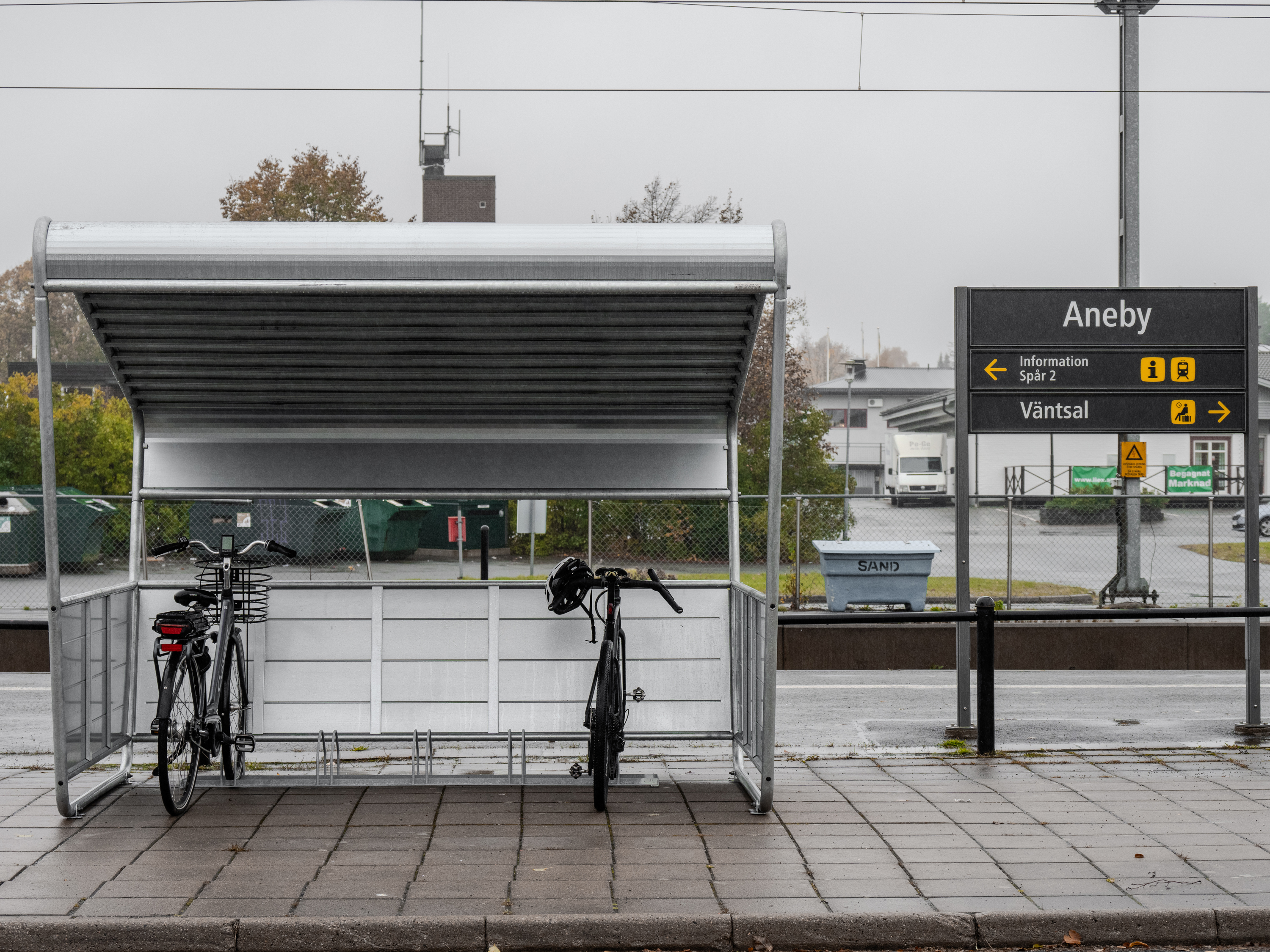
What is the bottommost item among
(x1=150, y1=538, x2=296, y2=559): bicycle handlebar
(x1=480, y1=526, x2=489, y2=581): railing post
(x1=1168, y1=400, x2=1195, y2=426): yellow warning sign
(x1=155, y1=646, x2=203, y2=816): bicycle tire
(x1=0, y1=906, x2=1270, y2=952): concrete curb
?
(x1=0, y1=906, x2=1270, y2=952): concrete curb

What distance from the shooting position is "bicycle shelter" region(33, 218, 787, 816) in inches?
219

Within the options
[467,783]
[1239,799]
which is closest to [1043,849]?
[1239,799]

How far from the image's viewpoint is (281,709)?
654 cm

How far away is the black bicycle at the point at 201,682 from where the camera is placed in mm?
5664

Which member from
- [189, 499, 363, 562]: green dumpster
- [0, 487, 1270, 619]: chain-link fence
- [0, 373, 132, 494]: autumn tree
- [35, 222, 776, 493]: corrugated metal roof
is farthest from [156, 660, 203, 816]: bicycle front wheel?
[0, 373, 132, 494]: autumn tree

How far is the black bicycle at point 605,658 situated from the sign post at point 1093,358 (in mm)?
2813

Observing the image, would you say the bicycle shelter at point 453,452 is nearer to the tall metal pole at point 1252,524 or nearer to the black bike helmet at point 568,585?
the black bike helmet at point 568,585

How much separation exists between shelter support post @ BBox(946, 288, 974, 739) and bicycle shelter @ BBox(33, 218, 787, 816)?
2118 mm

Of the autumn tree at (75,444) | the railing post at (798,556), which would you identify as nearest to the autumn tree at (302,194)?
the autumn tree at (75,444)

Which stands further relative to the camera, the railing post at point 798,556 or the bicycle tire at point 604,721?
the railing post at point 798,556

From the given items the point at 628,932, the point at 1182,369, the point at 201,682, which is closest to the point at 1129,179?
the point at 1182,369

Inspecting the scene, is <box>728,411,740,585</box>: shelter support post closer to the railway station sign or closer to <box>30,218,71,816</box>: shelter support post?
the railway station sign

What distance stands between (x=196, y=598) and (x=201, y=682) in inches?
16.4

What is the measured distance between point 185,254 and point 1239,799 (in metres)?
5.65
